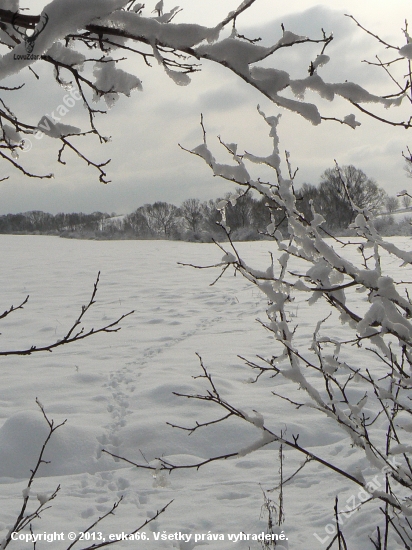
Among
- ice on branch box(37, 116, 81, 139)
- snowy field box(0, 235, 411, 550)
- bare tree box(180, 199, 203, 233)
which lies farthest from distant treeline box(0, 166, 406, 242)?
ice on branch box(37, 116, 81, 139)

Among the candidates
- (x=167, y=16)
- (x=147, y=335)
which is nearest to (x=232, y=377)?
(x=147, y=335)

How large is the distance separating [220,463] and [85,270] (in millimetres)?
11754

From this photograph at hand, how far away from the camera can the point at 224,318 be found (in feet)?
27.5

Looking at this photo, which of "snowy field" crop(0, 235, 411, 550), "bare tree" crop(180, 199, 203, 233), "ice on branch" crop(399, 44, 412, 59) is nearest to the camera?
"ice on branch" crop(399, 44, 412, 59)

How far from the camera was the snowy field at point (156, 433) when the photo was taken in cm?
282

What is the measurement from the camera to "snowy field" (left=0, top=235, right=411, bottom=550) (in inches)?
111

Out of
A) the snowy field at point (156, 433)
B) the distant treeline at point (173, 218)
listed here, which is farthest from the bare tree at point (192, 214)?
the snowy field at point (156, 433)

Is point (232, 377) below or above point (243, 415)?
below

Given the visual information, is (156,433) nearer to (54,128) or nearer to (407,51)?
(54,128)

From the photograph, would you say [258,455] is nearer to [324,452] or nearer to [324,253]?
[324,452]

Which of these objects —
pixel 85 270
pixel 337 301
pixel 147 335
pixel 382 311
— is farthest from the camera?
pixel 85 270

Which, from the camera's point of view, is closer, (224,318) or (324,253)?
(324,253)

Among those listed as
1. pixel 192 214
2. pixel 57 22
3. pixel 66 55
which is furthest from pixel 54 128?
pixel 192 214

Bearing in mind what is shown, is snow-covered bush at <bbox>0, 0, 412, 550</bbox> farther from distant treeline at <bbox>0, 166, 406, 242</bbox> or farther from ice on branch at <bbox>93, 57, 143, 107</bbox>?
distant treeline at <bbox>0, 166, 406, 242</bbox>
